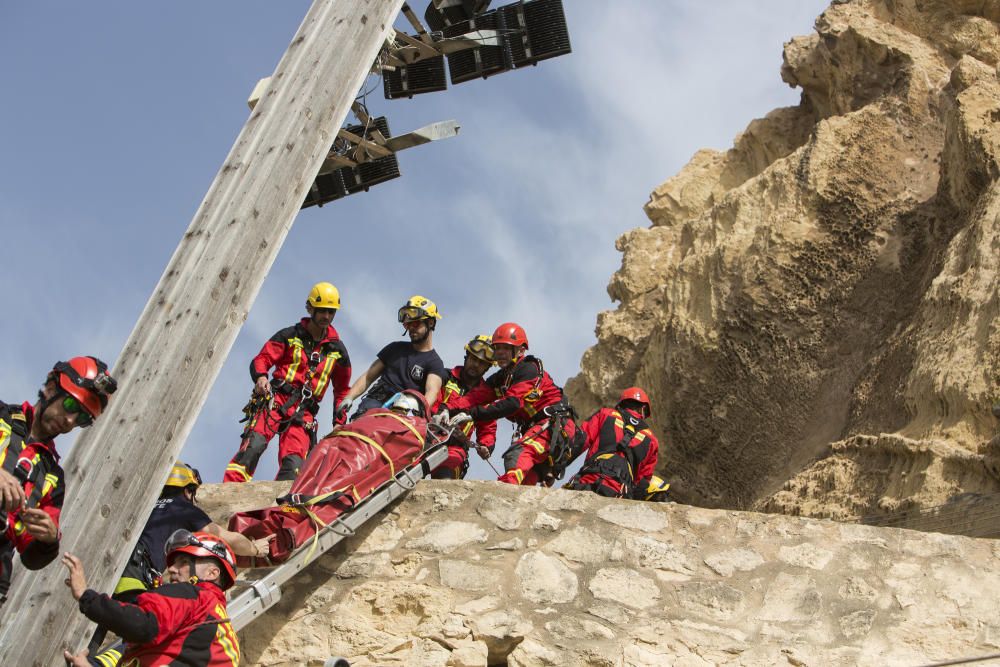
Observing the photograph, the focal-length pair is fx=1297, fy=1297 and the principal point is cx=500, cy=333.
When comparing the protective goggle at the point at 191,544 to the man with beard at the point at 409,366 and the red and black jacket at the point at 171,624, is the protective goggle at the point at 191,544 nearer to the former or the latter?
the red and black jacket at the point at 171,624

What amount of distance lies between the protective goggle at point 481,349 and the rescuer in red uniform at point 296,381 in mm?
983

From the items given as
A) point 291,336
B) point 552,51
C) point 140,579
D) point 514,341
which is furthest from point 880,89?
point 140,579

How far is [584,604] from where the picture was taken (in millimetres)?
7000

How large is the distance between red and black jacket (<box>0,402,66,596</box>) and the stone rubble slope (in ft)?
5.32

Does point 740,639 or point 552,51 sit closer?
point 740,639

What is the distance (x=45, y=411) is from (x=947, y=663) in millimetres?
4535

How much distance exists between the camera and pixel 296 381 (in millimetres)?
10008

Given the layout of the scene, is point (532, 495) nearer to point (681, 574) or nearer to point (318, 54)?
point (681, 574)

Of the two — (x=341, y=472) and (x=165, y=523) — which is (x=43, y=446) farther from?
(x=341, y=472)

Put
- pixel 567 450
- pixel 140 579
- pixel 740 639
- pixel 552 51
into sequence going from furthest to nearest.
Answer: pixel 552 51 < pixel 567 450 < pixel 740 639 < pixel 140 579

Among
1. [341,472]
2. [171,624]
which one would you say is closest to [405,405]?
[341,472]

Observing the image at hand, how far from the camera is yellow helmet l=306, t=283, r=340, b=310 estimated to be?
397 inches

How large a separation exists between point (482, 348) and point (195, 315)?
4.05m

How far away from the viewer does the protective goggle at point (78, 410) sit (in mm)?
5484
